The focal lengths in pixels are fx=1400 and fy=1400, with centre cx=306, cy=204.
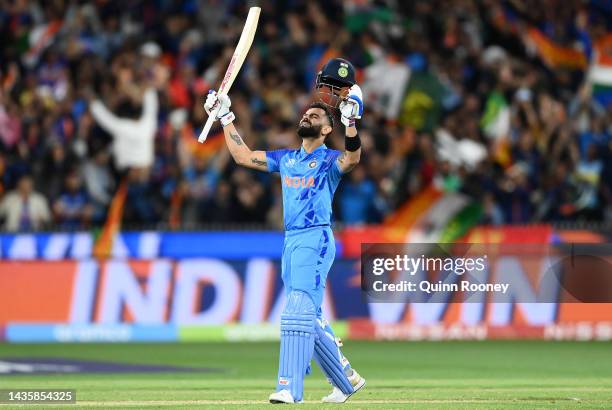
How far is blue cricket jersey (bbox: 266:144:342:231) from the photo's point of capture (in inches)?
408

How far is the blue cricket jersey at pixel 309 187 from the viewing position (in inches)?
408

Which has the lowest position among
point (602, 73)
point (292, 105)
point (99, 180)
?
point (99, 180)

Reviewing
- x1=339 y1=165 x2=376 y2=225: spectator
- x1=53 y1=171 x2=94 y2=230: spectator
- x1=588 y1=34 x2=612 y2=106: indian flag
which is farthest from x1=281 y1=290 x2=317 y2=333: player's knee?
x1=588 y1=34 x2=612 y2=106: indian flag

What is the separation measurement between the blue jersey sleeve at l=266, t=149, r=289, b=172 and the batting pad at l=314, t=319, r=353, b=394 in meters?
1.22

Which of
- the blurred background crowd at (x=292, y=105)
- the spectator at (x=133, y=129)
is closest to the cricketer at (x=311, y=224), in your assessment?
the blurred background crowd at (x=292, y=105)

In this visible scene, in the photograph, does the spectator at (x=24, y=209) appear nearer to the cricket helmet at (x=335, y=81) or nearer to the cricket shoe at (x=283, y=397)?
the cricket helmet at (x=335, y=81)

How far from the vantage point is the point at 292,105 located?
69.4 ft

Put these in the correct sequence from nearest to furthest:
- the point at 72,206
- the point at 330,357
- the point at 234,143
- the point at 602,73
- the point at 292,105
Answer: the point at 330,357, the point at 234,143, the point at 72,206, the point at 292,105, the point at 602,73

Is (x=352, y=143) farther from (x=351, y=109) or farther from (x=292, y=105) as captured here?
(x=292, y=105)

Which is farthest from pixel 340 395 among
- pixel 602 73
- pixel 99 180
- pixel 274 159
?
pixel 602 73

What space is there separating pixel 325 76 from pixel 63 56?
12.3 m

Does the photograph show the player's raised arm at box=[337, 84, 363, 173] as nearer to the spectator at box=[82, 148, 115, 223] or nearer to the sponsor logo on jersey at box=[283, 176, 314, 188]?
the sponsor logo on jersey at box=[283, 176, 314, 188]

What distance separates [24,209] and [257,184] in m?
3.31

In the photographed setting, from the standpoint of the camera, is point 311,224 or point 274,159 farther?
point 274,159
